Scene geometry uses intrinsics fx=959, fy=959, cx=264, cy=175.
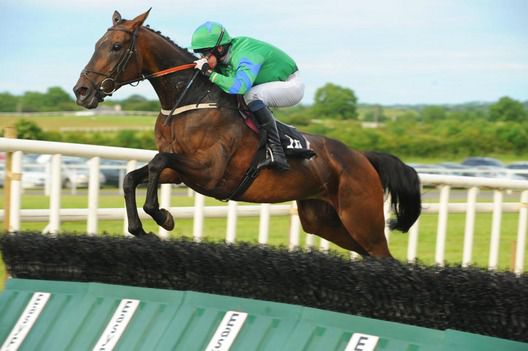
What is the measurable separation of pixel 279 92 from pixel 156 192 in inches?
45.3

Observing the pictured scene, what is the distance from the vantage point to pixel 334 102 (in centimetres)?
2788

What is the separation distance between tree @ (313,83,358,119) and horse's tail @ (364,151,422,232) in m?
19.5

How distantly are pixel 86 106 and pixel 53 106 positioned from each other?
71.7ft

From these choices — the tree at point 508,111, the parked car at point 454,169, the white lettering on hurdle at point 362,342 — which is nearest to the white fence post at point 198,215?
the white lettering on hurdle at point 362,342

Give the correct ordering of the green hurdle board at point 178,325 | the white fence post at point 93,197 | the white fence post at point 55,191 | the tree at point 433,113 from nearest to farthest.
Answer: the green hurdle board at point 178,325
the white fence post at point 55,191
the white fence post at point 93,197
the tree at point 433,113

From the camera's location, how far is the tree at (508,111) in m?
33.5

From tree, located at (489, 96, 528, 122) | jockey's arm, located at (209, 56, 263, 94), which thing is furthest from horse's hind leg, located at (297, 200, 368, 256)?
tree, located at (489, 96, 528, 122)

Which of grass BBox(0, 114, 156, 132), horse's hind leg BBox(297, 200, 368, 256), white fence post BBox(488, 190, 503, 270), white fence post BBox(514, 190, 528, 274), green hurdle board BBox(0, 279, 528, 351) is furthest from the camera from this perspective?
grass BBox(0, 114, 156, 132)

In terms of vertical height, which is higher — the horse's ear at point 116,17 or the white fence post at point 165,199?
the horse's ear at point 116,17

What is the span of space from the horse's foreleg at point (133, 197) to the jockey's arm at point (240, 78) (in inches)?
27.6

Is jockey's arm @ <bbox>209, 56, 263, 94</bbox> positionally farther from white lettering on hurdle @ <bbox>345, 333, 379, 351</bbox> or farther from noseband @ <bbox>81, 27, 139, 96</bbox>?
white lettering on hurdle @ <bbox>345, 333, 379, 351</bbox>

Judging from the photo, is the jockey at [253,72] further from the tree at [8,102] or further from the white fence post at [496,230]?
the tree at [8,102]

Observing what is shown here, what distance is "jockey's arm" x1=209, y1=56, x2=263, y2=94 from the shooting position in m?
5.50

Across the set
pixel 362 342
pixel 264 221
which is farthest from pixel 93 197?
pixel 362 342
